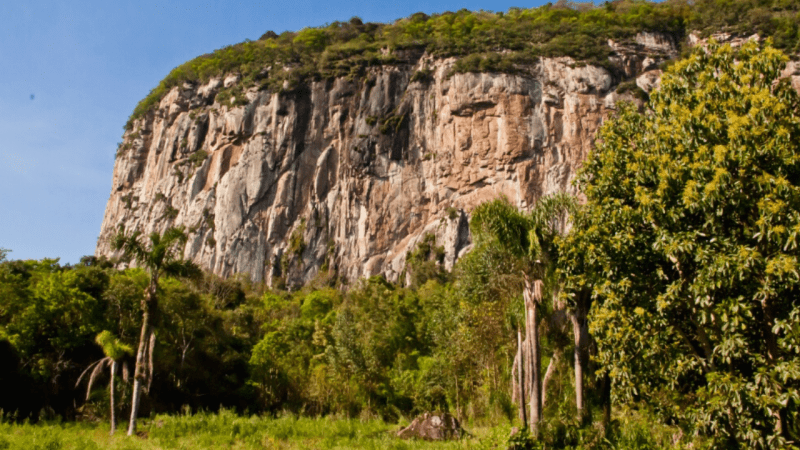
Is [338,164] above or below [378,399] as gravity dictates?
above

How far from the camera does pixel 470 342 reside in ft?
76.4

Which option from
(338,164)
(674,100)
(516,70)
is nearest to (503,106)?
(516,70)

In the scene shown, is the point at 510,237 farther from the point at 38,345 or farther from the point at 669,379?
the point at 38,345

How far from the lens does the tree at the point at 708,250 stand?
26.0 ft

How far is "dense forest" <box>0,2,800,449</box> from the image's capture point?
8.27m

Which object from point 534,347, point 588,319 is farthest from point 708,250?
point 534,347

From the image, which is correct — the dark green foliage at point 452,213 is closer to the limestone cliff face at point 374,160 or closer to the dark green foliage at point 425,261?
the limestone cliff face at point 374,160

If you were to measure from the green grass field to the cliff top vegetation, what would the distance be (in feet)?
191

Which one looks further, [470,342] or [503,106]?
[503,106]

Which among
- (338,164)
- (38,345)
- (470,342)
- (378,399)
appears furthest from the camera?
(338,164)

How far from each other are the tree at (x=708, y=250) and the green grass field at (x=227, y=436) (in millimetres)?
4251

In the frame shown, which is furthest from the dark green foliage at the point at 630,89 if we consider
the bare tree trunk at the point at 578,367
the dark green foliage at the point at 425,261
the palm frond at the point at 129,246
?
the palm frond at the point at 129,246

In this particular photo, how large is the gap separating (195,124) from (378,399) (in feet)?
210

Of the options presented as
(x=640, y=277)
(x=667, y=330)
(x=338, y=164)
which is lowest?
(x=667, y=330)
